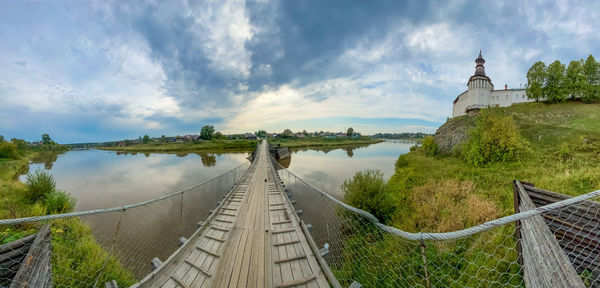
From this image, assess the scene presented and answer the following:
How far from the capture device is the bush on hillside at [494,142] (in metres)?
11.2

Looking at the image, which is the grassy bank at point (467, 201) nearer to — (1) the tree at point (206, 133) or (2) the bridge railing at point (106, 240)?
(2) the bridge railing at point (106, 240)

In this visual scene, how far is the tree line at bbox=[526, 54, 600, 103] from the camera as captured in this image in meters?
20.9

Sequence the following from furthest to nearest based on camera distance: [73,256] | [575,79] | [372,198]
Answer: [575,79]
[372,198]
[73,256]

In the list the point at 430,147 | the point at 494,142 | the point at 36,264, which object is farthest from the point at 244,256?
the point at 430,147

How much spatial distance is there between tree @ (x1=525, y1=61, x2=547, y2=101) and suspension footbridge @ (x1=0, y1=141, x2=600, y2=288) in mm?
32229

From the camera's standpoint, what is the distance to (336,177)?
691 inches

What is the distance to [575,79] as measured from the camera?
844 inches

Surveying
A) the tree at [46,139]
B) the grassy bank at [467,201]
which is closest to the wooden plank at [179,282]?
the grassy bank at [467,201]

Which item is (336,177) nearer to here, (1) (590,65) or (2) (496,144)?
(2) (496,144)

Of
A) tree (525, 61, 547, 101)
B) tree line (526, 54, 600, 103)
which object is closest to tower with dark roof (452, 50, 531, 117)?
tree (525, 61, 547, 101)

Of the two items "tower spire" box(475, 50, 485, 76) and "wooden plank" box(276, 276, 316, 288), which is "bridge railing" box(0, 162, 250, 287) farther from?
"tower spire" box(475, 50, 485, 76)

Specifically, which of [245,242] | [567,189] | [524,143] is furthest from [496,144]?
[245,242]

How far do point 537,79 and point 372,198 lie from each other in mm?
33828

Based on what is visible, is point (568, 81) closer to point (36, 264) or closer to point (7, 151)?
point (36, 264)
